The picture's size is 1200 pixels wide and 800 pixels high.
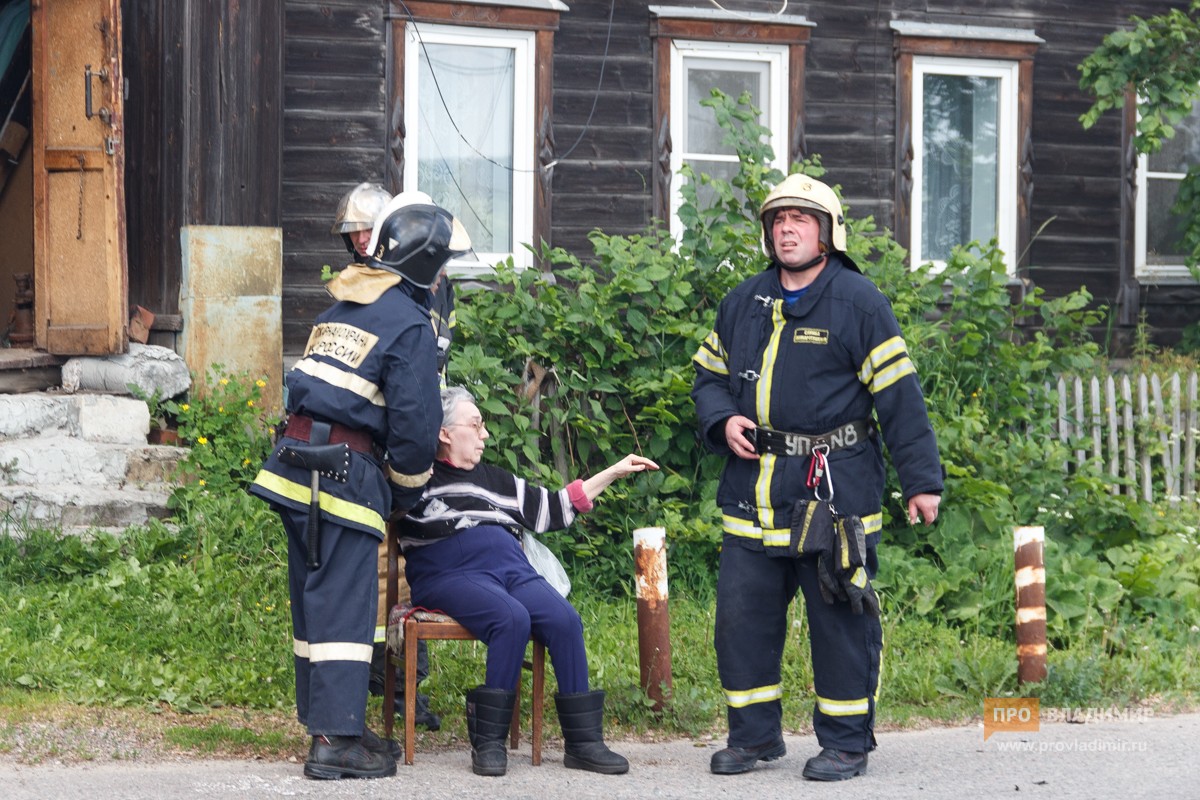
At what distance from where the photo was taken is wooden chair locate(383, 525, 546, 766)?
16.5ft

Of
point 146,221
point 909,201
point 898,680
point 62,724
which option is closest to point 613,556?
point 898,680

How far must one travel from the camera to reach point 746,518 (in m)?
5.26

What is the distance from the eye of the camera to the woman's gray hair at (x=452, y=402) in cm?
527

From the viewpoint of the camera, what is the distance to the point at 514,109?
10602mm

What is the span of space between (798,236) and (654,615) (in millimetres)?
1612

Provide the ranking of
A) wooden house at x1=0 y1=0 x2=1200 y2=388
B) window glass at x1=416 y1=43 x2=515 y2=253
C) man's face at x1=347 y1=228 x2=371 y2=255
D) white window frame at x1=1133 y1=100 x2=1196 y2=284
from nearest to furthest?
1. man's face at x1=347 y1=228 x2=371 y2=255
2. wooden house at x1=0 y1=0 x2=1200 y2=388
3. window glass at x1=416 y1=43 x2=515 y2=253
4. white window frame at x1=1133 y1=100 x2=1196 y2=284

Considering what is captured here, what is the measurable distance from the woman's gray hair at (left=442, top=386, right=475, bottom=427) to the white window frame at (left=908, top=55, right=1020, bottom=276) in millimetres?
6908

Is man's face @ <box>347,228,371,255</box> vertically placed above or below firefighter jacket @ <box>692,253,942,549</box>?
above

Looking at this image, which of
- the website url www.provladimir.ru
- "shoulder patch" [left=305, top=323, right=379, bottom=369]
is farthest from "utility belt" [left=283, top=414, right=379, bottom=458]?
the website url www.provladimir.ru

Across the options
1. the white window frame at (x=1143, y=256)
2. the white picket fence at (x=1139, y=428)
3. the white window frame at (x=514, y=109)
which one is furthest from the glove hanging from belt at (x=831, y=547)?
the white window frame at (x=1143, y=256)

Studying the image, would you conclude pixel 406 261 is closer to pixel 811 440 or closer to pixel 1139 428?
pixel 811 440

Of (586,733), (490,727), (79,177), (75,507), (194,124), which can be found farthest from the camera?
(194,124)

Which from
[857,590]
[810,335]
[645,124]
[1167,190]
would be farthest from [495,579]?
[1167,190]

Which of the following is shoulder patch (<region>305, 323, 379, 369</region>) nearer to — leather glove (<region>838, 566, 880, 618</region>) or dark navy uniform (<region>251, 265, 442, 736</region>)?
dark navy uniform (<region>251, 265, 442, 736</region>)
